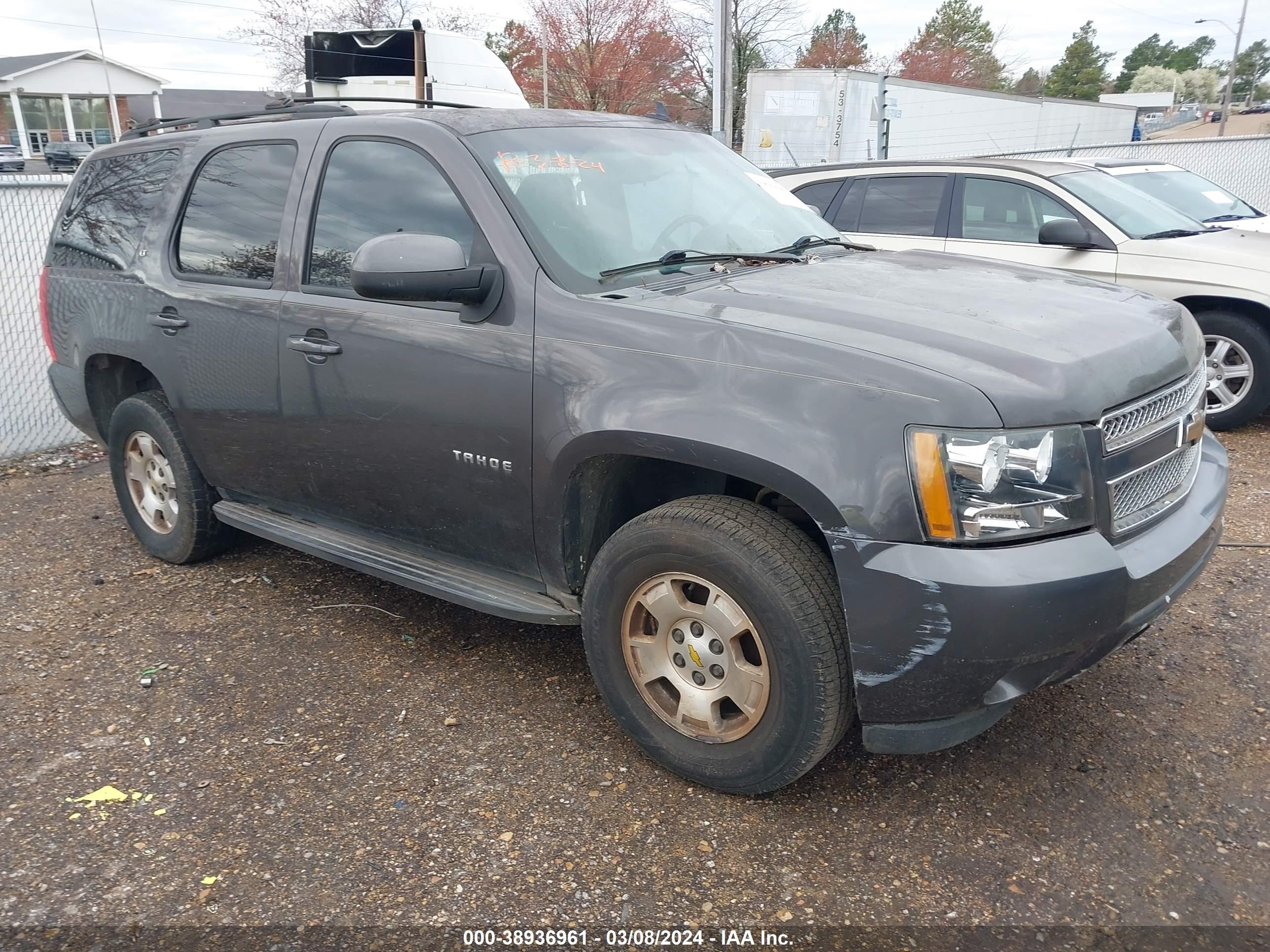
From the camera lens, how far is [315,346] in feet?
11.5

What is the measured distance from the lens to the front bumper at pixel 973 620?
7.55 ft

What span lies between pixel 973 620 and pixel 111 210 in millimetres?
4218

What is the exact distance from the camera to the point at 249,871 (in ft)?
Result: 8.64

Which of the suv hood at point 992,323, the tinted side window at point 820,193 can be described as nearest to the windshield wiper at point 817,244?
the suv hood at point 992,323

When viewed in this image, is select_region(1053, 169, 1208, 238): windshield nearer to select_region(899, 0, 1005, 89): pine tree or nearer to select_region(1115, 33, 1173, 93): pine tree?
select_region(899, 0, 1005, 89): pine tree

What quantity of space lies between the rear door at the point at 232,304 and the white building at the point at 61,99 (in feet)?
170

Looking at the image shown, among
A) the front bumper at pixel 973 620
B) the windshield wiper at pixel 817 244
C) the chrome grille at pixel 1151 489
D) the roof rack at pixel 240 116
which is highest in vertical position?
the roof rack at pixel 240 116

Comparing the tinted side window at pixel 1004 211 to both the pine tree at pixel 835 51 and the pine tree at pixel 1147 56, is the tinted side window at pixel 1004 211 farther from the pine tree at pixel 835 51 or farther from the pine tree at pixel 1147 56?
the pine tree at pixel 1147 56

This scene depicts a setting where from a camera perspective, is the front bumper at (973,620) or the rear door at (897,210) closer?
the front bumper at (973,620)

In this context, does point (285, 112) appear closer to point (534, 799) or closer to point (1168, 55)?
point (534, 799)

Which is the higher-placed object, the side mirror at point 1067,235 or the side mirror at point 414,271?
the side mirror at point 414,271

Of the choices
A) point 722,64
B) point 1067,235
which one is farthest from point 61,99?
point 1067,235

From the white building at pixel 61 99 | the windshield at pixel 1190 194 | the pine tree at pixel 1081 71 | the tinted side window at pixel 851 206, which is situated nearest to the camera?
the windshield at pixel 1190 194

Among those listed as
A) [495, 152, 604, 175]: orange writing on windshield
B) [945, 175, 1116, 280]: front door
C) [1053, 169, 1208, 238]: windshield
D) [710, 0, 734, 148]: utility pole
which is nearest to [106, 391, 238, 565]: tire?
[495, 152, 604, 175]: orange writing on windshield
